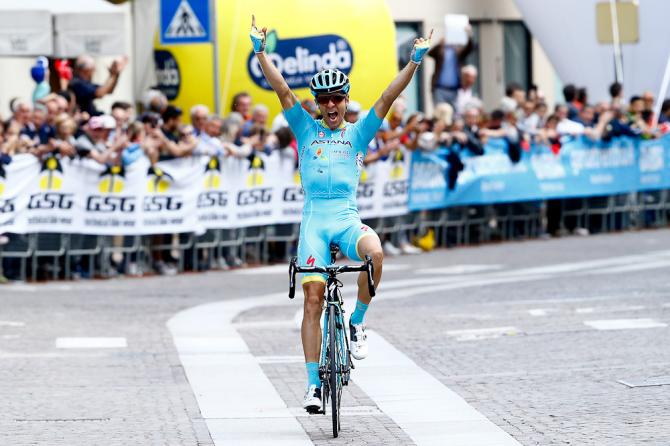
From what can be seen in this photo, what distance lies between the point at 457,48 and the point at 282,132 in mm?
7070

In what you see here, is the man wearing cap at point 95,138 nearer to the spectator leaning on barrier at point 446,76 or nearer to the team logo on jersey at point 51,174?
the team logo on jersey at point 51,174

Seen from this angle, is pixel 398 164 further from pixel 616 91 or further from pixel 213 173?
pixel 616 91

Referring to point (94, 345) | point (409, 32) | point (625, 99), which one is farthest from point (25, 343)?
point (409, 32)

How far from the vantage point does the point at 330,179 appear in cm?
1023

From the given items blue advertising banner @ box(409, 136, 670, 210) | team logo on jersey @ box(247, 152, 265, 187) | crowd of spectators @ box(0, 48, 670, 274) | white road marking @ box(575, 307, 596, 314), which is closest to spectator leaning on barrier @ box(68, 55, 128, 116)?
crowd of spectators @ box(0, 48, 670, 274)

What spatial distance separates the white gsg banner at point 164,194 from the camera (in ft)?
62.8

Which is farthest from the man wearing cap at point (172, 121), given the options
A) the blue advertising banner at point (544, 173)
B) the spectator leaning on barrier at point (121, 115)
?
the blue advertising banner at point (544, 173)

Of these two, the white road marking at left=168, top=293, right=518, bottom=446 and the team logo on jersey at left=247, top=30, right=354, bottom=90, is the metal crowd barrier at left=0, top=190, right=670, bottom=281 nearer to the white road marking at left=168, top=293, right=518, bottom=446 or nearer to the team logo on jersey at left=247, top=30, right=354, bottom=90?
the team logo on jersey at left=247, top=30, right=354, bottom=90

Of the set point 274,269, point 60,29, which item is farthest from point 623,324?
point 60,29

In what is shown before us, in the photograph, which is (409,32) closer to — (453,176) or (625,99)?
(625,99)

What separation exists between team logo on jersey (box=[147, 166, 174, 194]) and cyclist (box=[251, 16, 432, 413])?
985 cm

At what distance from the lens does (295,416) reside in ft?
33.5

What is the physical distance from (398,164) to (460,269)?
2.68 meters

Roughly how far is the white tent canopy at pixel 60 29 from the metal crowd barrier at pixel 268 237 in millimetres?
4137
